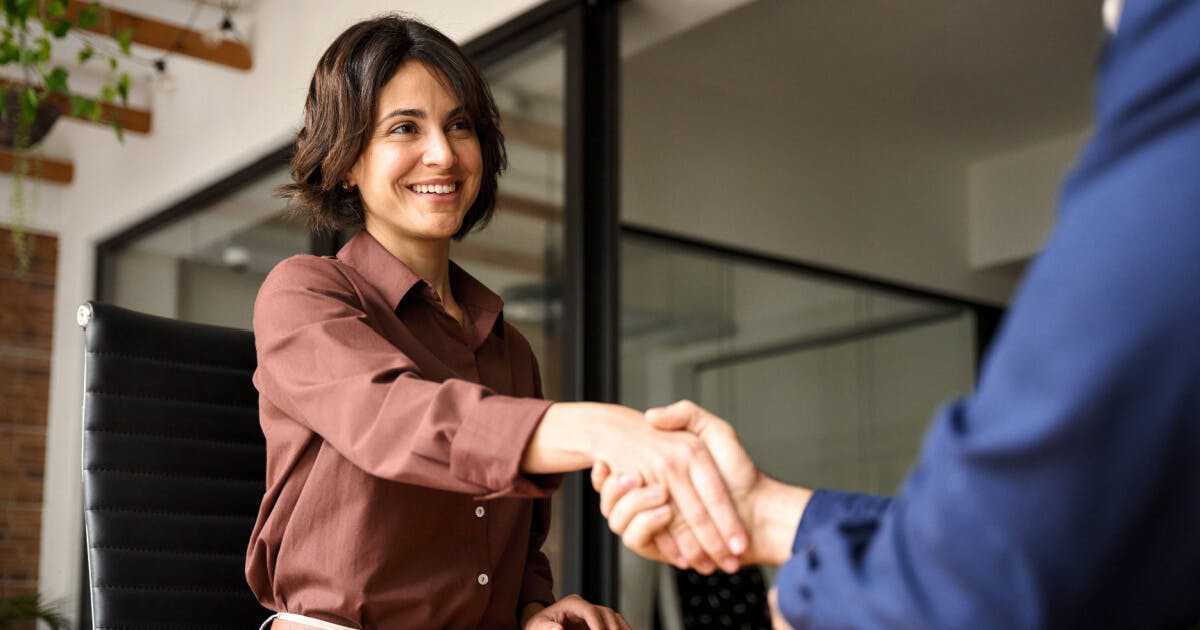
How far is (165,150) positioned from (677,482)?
5159 mm

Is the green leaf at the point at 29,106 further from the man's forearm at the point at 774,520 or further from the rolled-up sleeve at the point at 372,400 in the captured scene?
the man's forearm at the point at 774,520

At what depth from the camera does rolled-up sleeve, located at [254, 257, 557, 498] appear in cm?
111

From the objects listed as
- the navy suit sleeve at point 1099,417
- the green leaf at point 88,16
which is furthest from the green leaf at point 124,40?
the navy suit sleeve at point 1099,417

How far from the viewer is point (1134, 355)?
→ 0.57 meters

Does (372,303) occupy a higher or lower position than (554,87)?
lower

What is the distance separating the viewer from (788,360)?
222 inches

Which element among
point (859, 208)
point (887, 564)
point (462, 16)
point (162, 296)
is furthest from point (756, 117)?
point (887, 564)

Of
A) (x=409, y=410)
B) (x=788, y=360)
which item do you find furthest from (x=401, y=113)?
(x=788, y=360)

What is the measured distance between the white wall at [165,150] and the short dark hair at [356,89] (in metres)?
2.13

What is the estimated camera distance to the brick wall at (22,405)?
250 inches

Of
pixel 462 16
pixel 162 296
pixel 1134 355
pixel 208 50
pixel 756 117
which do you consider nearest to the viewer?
pixel 1134 355

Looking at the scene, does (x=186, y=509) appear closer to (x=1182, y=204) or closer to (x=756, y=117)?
(x=1182, y=204)

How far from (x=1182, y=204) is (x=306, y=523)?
1.03m

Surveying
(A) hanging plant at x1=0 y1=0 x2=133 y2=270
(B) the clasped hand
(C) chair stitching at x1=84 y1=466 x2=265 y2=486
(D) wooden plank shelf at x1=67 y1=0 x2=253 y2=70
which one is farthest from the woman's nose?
(D) wooden plank shelf at x1=67 y1=0 x2=253 y2=70
